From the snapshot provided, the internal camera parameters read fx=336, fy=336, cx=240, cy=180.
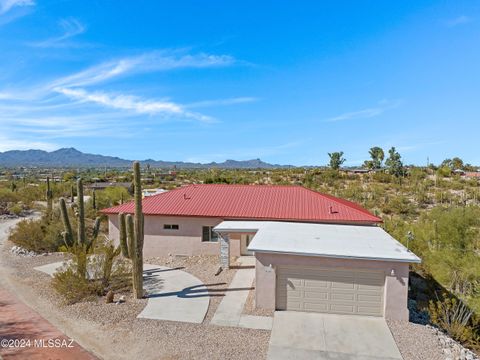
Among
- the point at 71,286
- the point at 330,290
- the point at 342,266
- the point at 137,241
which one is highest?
the point at 137,241

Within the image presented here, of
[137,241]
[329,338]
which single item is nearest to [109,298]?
[137,241]

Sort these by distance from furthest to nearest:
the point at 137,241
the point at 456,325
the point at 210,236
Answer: the point at 210,236
the point at 137,241
the point at 456,325

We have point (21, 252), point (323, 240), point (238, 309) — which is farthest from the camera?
point (21, 252)

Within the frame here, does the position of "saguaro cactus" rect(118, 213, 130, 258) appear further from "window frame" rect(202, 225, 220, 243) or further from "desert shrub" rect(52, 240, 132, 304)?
"window frame" rect(202, 225, 220, 243)

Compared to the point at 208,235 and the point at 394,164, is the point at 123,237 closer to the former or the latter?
the point at 208,235

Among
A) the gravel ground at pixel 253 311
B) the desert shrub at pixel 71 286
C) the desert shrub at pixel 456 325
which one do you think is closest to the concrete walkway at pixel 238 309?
the gravel ground at pixel 253 311

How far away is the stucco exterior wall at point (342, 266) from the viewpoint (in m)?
12.8

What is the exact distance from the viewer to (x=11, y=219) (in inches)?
1462

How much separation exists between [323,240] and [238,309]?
16.0 ft

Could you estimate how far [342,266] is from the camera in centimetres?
1320

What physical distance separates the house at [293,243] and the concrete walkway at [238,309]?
0.95 m

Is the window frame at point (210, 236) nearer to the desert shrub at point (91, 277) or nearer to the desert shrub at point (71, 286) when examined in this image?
the desert shrub at point (91, 277)

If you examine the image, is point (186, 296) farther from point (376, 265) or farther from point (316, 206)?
point (316, 206)

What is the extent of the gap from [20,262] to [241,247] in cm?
1334
